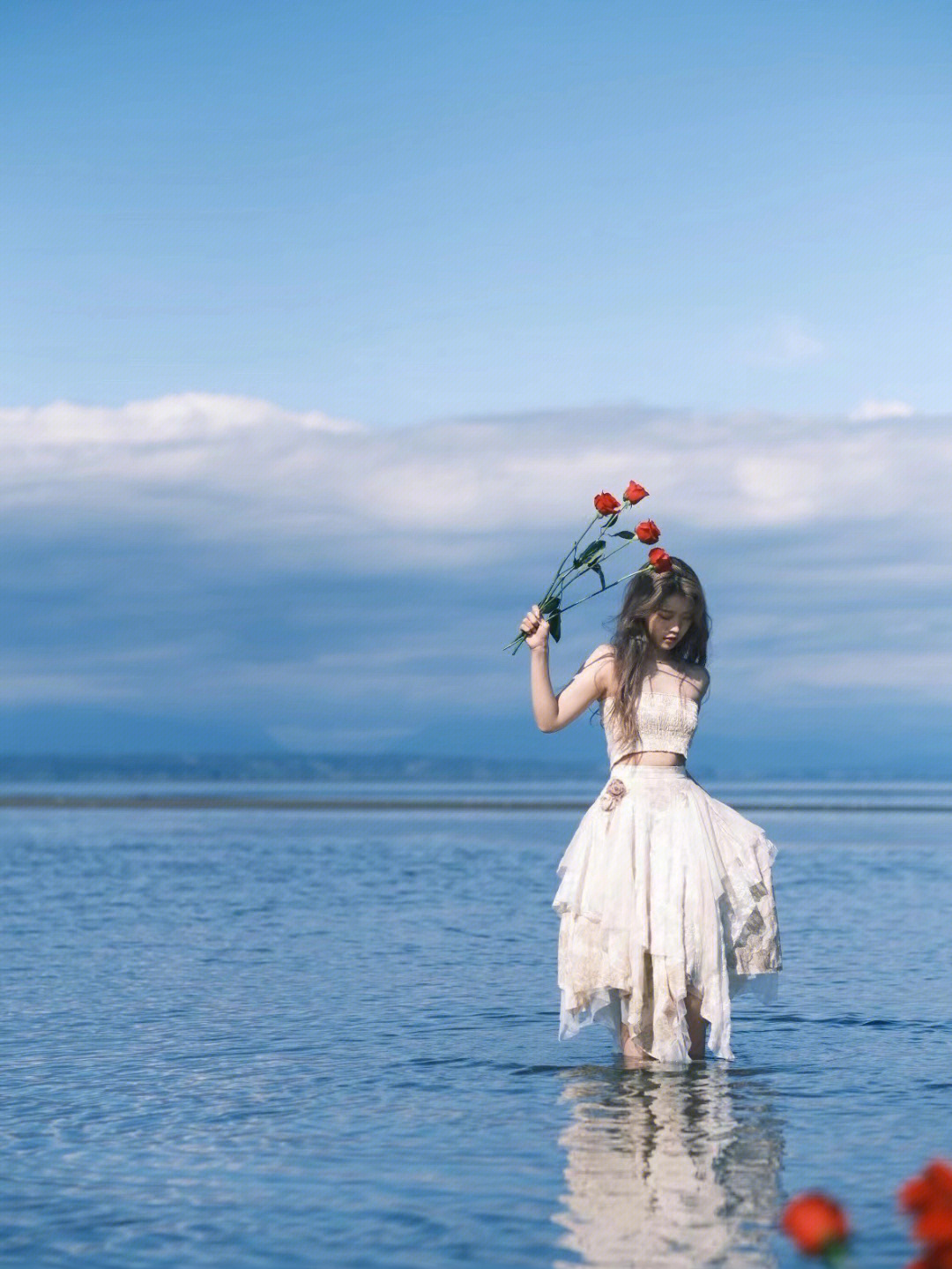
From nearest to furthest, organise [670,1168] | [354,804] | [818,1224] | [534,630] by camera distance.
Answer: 1. [818,1224]
2. [670,1168]
3. [534,630]
4. [354,804]

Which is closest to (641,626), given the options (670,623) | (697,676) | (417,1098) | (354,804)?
(670,623)

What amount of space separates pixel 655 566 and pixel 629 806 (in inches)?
44.7

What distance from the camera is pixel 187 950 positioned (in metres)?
13.6

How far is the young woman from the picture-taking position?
296 inches

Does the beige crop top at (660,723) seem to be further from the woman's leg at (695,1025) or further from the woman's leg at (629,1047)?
the woman's leg at (629,1047)

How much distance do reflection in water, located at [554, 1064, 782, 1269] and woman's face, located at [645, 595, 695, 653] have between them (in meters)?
2.09

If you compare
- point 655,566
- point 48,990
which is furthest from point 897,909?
point 655,566

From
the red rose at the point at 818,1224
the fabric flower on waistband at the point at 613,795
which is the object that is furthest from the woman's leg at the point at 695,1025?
the red rose at the point at 818,1224

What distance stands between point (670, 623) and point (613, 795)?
33.4 inches

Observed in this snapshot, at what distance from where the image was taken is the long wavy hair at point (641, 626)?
7.53 m

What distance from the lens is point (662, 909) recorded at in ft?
24.7

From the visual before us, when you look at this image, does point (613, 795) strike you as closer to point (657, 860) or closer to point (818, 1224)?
point (657, 860)

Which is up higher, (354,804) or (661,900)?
(661,900)

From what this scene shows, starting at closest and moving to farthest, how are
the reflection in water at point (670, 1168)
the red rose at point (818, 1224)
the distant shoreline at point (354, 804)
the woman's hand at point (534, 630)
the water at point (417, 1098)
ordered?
the red rose at point (818, 1224), the reflection in water at point (670, 1168), the water at point (417, 1098), the woman's hand at point (534, 630), the distant shoreline at point (354, 804)
